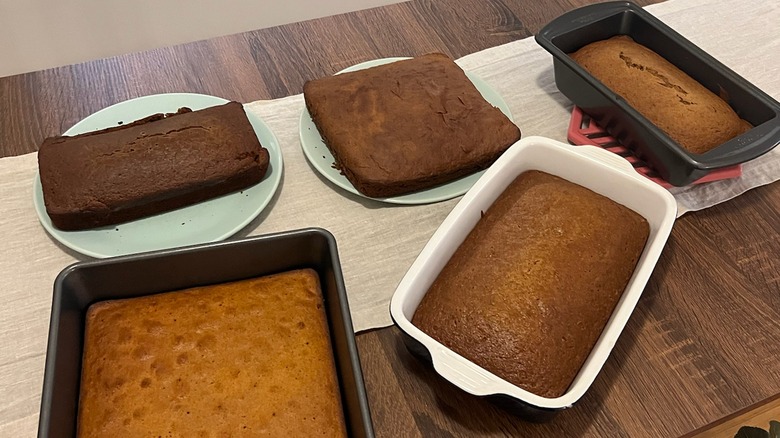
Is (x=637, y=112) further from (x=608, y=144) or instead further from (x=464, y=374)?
(x=464, y=374)

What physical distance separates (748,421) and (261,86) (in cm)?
105

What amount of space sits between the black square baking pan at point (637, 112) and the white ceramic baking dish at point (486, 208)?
12 centimetres

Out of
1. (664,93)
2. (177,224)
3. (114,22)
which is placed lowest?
(114,22)

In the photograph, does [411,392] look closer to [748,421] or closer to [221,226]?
[221,226]

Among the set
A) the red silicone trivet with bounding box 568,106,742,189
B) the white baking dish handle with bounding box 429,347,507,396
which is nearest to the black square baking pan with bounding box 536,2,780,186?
the red silicone trivet with bounding box 568,106,742,189

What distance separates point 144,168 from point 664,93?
0.78 m

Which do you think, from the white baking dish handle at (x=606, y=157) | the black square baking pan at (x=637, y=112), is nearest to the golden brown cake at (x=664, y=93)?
the black square baking pan at (x=637, y=112)

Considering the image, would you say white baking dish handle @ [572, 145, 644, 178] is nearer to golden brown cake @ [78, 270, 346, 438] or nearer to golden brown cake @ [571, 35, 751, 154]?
golden brown cake @ [571, 35, 751, 154]

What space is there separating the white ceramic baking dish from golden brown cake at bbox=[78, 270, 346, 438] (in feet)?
0.35

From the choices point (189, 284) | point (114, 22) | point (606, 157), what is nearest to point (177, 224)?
point (189, 284)

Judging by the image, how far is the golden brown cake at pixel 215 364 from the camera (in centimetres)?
61

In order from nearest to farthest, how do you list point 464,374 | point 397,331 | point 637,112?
point 464,374 < point 397,331 < point 637,112

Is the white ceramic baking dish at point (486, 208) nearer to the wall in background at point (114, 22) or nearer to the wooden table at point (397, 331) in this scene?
the wooden table at point (397, 331)

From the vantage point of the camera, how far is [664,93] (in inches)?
39.6
